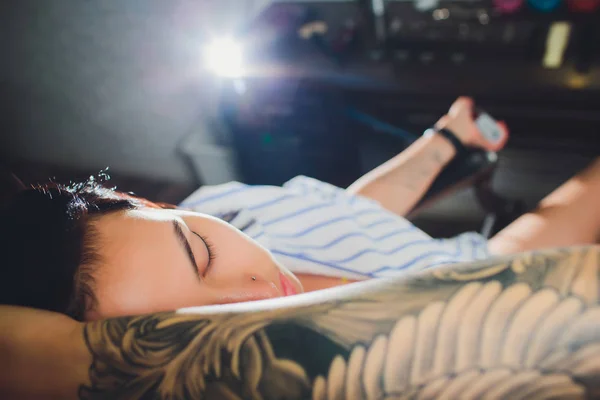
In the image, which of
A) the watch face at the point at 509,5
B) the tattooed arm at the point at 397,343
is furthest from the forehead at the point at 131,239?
the watch face at the point at 509,5

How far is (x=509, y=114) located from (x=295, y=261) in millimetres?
713

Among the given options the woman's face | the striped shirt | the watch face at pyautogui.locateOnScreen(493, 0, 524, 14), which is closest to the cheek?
the woman's face

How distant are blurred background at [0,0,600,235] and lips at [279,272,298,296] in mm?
715

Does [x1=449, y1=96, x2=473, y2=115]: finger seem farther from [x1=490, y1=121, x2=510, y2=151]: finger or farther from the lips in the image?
the lips

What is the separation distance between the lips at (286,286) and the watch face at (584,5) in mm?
1047

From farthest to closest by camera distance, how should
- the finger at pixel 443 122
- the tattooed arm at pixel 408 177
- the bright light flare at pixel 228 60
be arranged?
1. the bright light flare at pixel 228 60
2. the finger at pixel 443 122
3. the tattooed arm at pixel 408 177

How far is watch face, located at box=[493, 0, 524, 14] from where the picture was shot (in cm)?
121

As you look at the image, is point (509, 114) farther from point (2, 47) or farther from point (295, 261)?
point (2, 47)

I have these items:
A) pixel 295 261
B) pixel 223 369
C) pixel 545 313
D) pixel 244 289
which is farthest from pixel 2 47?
pixel 545 313

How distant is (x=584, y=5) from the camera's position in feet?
3.76

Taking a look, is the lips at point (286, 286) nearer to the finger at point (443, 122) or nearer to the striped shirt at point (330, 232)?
the striped shirt at point (330, 232)

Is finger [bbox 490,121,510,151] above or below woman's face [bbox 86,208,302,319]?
above

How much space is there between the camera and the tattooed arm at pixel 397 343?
36cm

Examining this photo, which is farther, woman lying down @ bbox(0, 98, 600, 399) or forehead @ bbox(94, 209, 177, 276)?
forehead @ bbox(94, 209, 177, 276)
